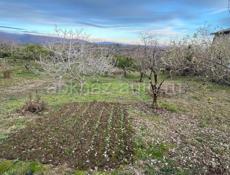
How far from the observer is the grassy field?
7.20 meters

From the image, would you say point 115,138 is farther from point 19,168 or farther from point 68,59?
point 68,59

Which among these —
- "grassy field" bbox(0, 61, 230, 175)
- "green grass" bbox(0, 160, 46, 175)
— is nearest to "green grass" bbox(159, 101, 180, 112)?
"grassy field" bbox(0, 61, 230, 175)

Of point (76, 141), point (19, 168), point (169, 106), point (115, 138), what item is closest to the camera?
point (19, 168)

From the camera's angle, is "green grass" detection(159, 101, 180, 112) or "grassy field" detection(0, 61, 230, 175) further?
"green grass" detection(159, 101, 180, 112)

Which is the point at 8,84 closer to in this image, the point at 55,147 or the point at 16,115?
the point at 16,115

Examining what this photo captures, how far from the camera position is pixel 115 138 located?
29.5ft

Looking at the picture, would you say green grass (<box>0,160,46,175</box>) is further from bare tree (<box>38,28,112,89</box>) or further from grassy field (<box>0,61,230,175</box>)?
bare tree (<box>38,28,112,89</box>)

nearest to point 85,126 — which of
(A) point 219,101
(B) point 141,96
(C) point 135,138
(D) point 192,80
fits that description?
(C) point 135,138

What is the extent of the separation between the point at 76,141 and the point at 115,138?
49.4 inches

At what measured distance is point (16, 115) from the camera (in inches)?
473

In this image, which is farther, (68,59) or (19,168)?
(68,59)

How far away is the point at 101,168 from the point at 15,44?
4587 cm

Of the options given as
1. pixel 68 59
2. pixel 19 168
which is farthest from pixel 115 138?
pixel 68 59

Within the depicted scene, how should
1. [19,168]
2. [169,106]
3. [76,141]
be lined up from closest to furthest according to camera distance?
[19,168]
[76,141]
[169,106]
